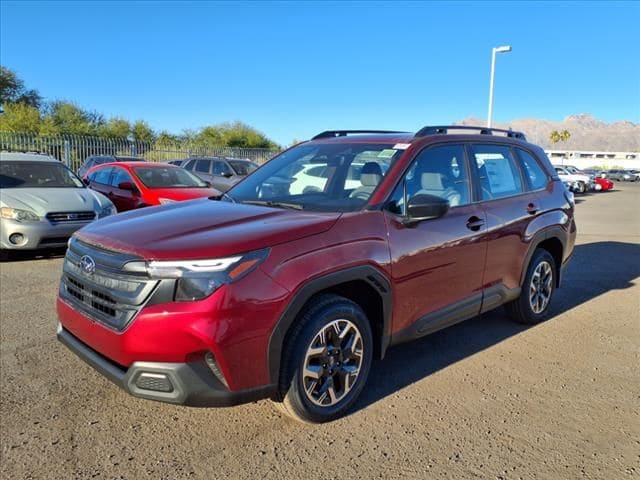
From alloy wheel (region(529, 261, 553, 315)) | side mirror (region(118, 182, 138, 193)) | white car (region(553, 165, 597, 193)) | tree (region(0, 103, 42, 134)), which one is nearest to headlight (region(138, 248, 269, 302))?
alloy wheel (region(529, 261, 553, 315))

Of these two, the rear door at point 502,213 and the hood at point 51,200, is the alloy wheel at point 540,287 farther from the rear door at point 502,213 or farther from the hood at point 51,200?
the hood at point 51,200

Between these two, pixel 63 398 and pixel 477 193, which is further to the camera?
pixel 477 193

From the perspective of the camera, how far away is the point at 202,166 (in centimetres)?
1656

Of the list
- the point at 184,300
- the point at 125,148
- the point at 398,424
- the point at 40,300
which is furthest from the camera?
the point at 125,148

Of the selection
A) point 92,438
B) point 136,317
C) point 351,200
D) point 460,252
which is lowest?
point 92,438

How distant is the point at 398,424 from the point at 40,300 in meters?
4.30

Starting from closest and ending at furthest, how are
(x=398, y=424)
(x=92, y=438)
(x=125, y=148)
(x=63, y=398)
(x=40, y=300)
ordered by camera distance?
(x=92, y=438) < (x=398, y=424) < (x=63, y=398) < (x=40, y=300) < (x=125, y=148)

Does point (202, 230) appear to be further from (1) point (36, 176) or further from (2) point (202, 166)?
(2) point (202, 166)

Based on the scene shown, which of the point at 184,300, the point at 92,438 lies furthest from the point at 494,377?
the point at 92,438

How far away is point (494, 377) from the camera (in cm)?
394

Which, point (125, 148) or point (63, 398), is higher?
point (125, 148)

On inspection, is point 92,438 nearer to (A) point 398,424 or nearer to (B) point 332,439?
(B) point 332,439

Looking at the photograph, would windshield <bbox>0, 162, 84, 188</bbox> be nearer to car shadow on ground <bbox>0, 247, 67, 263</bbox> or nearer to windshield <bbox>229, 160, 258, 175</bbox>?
car shadow on ground <bbox>0, 247, 67, 263</bbox>

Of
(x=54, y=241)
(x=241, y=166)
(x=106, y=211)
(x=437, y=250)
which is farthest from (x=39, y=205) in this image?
(x=241, y=166)
